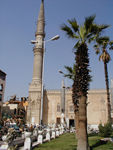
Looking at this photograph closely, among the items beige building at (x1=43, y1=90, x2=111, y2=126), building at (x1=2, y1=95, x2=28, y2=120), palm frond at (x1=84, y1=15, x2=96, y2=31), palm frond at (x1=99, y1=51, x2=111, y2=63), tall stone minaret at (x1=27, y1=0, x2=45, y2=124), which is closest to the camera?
palm frond at (x1=84, y1=15, x2=96, y2=31)

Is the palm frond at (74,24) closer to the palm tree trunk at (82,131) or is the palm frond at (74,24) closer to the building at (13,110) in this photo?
the palm tree trunk at (82,131)

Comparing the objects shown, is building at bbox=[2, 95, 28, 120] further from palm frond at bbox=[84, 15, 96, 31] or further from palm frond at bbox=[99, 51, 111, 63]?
palm frond at bbox=[84, 15, 96, 31]

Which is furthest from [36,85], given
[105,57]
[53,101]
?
[105,57]

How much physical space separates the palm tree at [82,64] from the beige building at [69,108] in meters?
28.8

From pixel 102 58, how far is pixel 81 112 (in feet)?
36.0

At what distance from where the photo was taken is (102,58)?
18.3 m

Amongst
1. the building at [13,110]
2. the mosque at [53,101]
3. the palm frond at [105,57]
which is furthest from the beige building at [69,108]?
the palm frond at [105,57]

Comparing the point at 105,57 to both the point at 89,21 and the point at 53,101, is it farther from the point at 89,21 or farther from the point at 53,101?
the point at 53,101

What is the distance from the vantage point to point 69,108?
1496 inches

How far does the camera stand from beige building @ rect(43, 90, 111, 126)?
36.7 metres

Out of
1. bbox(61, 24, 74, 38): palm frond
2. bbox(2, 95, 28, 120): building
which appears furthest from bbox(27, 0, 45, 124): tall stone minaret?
bbox(61, 24, 74, 38): palm frond

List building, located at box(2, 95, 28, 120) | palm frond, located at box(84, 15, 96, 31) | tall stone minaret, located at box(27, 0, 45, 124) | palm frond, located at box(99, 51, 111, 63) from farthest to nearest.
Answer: building, located at box(2, 95, 28, 120) < tall stone minaret, located at box(27, 0, 45, 124) < palm frond, located at box(99, 51, 111, 63) < palm frond, located at box(84, 15, 96, 31)

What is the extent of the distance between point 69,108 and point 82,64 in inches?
1174

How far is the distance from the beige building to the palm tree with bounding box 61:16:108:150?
2885 cm
